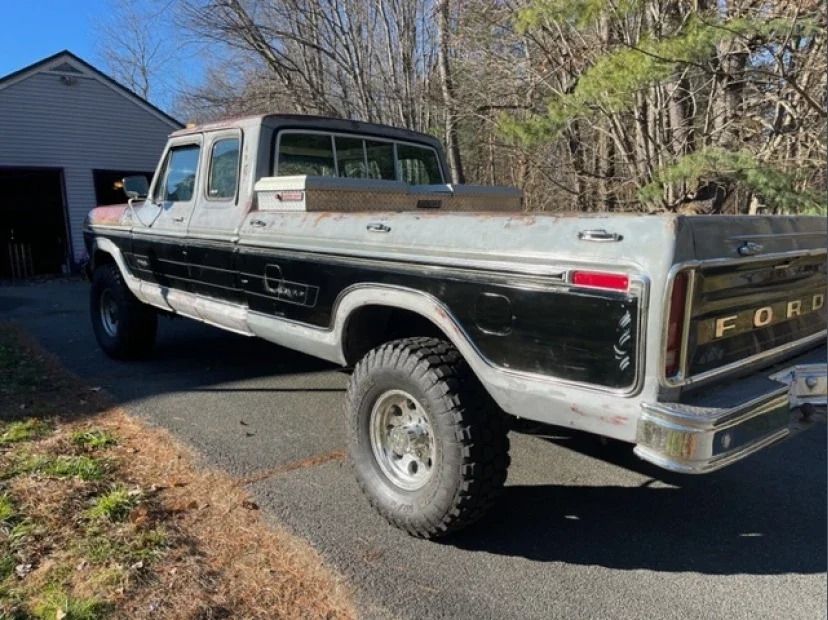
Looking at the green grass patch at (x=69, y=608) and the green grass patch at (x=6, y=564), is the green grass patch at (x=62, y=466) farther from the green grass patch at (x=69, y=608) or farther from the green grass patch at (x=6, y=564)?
the green grass patch at (x=69, y=608)

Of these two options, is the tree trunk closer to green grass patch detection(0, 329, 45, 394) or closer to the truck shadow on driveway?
green grass patch detection(0, 329, 45, 394)

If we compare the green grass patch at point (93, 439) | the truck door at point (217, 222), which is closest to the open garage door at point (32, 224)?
the truck door at point (217, 222)

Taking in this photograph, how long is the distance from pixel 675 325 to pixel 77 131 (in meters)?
18.2

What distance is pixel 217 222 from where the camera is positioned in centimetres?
459

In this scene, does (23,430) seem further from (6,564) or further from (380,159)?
(380,159)

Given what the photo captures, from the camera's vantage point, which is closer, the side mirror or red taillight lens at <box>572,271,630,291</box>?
red taillight lens at <box>572,271,630,291</box>

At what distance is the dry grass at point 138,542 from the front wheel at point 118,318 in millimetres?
1836

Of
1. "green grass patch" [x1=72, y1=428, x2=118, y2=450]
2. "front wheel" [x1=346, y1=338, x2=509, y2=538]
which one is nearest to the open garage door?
"green grass patch" [x1=72, y1=428, x2=118, y2=450]

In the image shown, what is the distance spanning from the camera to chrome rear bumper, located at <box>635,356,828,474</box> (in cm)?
223

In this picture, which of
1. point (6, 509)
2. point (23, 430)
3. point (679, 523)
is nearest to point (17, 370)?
point (23, 430)

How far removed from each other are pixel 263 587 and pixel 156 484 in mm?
1283

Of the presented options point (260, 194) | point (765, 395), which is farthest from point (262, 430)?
point (765, 395)

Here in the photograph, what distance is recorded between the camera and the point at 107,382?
5.84 meters

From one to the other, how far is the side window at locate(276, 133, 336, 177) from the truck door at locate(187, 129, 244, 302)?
30 cm
